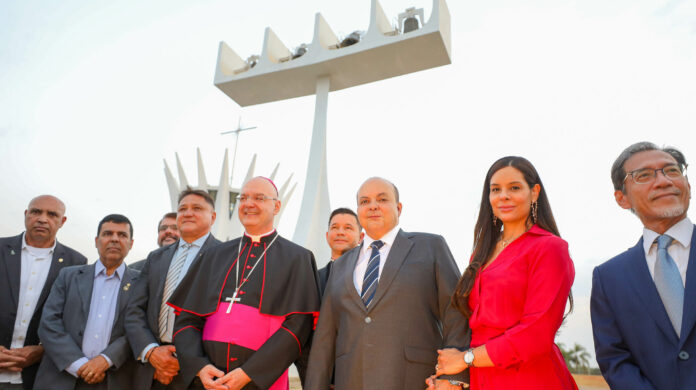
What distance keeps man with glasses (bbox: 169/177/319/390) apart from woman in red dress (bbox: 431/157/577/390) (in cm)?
96

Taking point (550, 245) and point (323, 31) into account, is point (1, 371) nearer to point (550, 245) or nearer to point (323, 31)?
point (550, 245)

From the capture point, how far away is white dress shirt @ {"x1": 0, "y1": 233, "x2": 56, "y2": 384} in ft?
11.5

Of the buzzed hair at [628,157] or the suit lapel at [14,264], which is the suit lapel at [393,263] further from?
the suit lapel at [14,264]

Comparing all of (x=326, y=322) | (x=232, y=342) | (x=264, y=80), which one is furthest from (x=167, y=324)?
(x=264, y=80)

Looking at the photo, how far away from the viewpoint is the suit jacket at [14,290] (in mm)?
3494

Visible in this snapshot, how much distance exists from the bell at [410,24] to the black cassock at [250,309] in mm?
8792

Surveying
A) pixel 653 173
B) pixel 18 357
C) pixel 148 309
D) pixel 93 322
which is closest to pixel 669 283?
pixel 653 173

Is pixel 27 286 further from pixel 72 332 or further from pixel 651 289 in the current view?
pixel 651 289

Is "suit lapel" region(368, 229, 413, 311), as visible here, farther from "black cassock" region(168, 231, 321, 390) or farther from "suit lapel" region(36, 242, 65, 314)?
"suit lapel" region(36, 242, 65, 314)

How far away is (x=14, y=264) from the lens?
3670 millimetres

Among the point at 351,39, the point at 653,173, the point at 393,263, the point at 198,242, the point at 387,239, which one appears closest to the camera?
the point at 653,173

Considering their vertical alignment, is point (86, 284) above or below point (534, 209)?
below

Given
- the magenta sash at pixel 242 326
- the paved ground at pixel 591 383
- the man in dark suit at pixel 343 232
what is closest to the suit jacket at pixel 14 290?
the magenta sash at pixel 242 326

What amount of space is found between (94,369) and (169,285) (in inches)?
28.0
